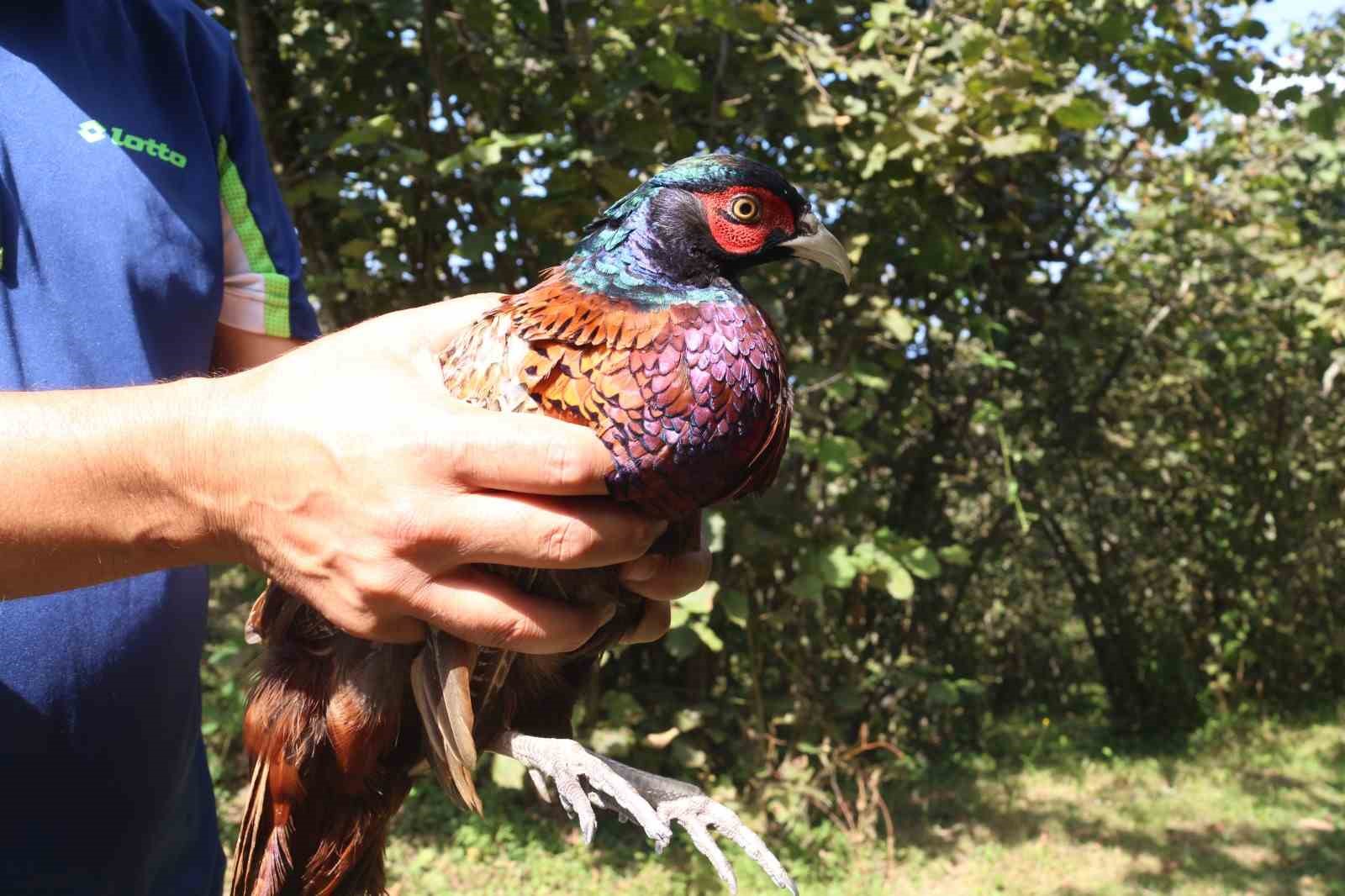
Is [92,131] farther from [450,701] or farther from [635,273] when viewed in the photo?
[450,701]

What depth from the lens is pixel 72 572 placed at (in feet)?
3.76

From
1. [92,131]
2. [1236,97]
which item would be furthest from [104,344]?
[1236,97]

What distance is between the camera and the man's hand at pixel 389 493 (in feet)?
3.76

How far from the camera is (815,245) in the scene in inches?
74.7

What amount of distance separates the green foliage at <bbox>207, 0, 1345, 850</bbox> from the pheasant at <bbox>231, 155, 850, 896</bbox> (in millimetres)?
1776

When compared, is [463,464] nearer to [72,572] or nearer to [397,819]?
[72,572]

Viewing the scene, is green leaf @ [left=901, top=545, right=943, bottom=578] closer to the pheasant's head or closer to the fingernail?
the pheasant's head

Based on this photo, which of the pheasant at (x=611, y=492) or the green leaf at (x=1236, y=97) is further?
the green leaf at (x=1236, y=97)

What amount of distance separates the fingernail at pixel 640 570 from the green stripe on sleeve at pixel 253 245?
810 mm

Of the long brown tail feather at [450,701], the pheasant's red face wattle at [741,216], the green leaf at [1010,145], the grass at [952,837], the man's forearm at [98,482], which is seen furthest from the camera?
the grass at [952,837]

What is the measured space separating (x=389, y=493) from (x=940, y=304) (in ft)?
14.9

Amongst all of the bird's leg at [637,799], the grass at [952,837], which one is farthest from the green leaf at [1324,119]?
the bird's leg at [637,799]

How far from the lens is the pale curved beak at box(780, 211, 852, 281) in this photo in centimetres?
189

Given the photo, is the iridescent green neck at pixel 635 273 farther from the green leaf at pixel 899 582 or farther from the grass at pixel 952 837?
the grass at pixel 952 837
